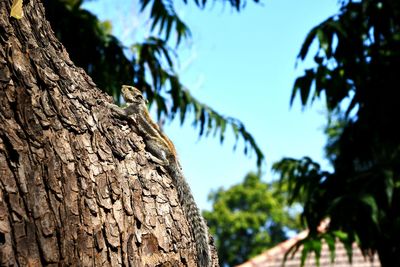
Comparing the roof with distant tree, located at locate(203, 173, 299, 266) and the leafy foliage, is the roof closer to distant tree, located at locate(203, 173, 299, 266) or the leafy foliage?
the leafy foliage

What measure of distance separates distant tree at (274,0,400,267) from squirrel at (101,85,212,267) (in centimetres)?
278

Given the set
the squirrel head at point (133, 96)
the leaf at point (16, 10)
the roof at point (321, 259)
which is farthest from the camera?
the roof at point (321, 259)

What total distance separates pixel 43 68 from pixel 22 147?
0.26 metres

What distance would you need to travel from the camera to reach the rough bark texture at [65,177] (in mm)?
1703

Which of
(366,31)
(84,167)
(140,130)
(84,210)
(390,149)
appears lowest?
(84,210)

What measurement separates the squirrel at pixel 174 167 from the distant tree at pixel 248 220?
3218cm

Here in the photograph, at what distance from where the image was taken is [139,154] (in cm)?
208

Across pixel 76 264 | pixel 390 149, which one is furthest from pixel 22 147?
pixel 390 149

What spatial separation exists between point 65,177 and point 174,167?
2.41 ft

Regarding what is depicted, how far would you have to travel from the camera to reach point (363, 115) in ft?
20.1

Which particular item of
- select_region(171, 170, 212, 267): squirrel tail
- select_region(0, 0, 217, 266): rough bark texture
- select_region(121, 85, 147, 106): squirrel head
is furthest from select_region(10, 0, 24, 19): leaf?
select_region(121, 85, 147, 106): squirrel head

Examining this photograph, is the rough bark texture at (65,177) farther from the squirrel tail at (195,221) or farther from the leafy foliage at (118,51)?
the leafy foliage at (118,51)

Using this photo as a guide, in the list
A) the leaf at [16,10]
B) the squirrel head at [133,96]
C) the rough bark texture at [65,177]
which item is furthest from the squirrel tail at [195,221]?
the squirrel head at [133,96]

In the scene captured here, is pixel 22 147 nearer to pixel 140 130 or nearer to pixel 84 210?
pixel 84 210
